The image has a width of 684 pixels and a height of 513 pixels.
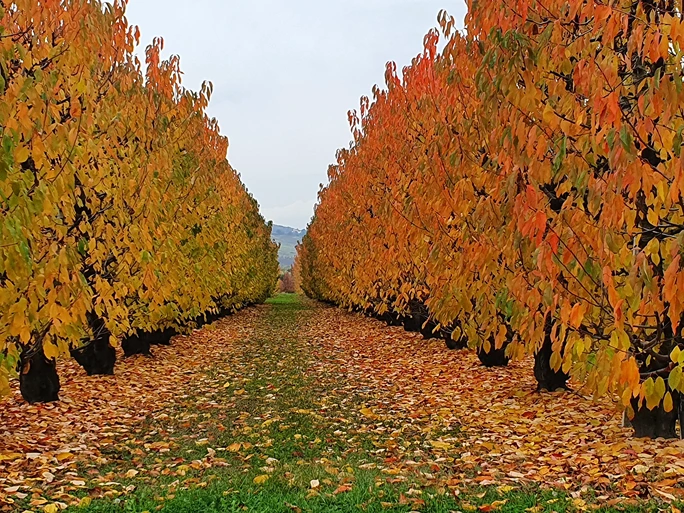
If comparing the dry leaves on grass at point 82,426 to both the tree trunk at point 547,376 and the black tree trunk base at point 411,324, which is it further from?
the black tree trunk base at point 411,324

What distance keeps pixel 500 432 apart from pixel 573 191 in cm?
265

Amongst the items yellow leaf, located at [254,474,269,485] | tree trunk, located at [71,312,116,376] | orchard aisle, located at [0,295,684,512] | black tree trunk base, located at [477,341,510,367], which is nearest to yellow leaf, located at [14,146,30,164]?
orchard aisle, located at [0,295,684,512]

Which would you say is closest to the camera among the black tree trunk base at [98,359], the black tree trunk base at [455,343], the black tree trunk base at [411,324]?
the black tree trunk base at [98,359]

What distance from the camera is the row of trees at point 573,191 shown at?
3.02 metres

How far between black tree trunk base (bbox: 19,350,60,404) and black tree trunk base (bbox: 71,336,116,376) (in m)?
1.94

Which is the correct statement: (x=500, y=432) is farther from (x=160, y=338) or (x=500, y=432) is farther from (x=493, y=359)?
(x=160, y=338)

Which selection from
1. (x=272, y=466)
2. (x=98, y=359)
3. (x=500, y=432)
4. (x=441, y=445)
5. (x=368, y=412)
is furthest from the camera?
(x=98, y=359)

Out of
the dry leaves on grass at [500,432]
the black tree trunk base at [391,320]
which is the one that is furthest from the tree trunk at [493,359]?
the black tree trunk base at [391,320]

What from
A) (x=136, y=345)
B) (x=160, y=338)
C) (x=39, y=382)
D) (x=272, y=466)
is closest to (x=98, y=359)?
(x=39, y=382)

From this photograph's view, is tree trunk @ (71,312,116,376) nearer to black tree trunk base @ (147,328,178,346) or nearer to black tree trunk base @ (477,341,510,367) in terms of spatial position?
black tree trunk base @ (147,328,178,346)

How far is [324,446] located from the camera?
18.1ft

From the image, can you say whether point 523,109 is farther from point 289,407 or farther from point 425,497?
point 289,407

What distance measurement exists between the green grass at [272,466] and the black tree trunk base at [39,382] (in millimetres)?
1647

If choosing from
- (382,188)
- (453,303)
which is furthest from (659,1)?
(382,188)
